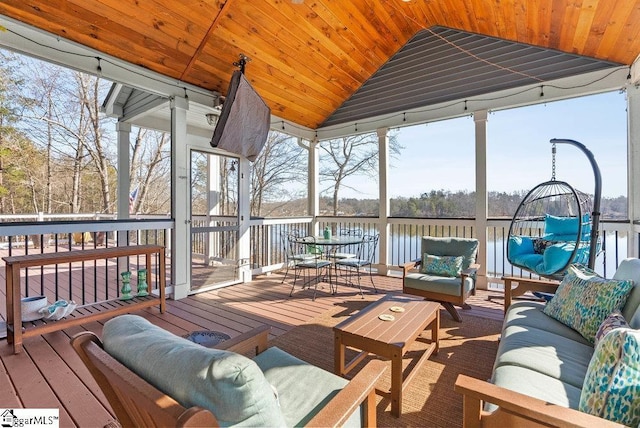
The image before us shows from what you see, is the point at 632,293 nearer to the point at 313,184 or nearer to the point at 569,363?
the point at 569,363

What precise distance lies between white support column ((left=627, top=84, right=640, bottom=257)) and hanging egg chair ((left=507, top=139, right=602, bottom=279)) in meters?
0.39

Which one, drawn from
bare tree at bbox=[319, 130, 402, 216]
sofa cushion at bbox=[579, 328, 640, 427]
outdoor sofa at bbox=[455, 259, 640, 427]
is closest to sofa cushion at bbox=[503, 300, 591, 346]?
outdoor sofa at bbox=[455, 259, 640, 427]

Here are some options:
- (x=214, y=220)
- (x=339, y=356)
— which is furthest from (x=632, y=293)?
(x=214, y=220)

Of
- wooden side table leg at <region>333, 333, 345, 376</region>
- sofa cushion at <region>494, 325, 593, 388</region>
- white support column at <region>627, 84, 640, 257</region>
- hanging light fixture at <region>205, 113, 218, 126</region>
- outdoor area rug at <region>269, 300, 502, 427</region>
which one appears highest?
hanging light fixture at <region>205, 113, 218, 126</region>

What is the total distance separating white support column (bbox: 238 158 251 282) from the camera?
202 inches

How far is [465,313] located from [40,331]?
4.45 meters

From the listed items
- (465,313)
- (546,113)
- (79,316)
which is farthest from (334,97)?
(79,316)

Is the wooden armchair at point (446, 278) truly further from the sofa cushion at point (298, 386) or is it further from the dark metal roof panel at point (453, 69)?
the dark metal roof panel at point (453, 69)

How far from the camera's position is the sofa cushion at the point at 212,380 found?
2.51 feet

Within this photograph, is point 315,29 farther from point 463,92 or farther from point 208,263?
point 208,263

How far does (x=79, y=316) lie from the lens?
3.06 meters

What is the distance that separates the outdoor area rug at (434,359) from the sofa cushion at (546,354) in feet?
1.70

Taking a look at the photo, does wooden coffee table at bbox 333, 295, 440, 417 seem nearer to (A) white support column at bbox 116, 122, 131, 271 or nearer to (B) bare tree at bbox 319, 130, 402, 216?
(A) white support column at bbox 116, 122, 131, 271

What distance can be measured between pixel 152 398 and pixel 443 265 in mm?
3586
